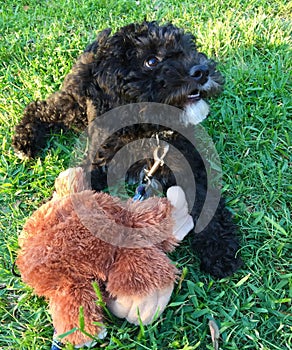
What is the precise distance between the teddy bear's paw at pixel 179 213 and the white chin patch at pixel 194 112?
1.22 ft

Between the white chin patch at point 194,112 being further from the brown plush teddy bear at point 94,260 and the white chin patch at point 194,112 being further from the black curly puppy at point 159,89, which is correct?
the brown plush teddy bear at point 94,260

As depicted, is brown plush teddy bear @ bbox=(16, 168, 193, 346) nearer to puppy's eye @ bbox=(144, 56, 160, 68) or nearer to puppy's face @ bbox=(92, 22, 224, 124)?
puppy's face @ bbox=(92, 22, 224, 124)

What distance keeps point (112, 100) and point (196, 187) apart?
708 mm

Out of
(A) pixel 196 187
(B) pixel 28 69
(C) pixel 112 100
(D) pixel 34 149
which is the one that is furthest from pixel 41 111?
(A) pixel 196 187

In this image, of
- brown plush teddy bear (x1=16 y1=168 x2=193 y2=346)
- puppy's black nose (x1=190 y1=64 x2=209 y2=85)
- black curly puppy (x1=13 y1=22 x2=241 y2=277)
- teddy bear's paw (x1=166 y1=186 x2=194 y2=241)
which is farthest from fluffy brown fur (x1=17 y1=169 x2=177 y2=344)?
puppy's black nose (x1=190 y1=64 x2=209 y2=85)

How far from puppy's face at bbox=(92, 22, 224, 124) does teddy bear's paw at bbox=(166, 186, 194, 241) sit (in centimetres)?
40

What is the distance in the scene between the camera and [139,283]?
1857mm

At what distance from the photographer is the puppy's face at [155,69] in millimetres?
2150

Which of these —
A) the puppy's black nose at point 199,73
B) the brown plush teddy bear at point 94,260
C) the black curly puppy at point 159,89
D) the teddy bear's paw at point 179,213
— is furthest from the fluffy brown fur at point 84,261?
the puppy's black nose at point 199,73

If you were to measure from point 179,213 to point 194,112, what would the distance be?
528 millimetres

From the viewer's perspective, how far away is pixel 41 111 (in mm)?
3129

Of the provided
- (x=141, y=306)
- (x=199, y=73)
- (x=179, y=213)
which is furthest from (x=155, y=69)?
(x=141, y=306)

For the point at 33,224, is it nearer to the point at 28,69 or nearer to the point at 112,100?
the point at 112,100

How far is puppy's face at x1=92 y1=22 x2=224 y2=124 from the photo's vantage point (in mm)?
2150
